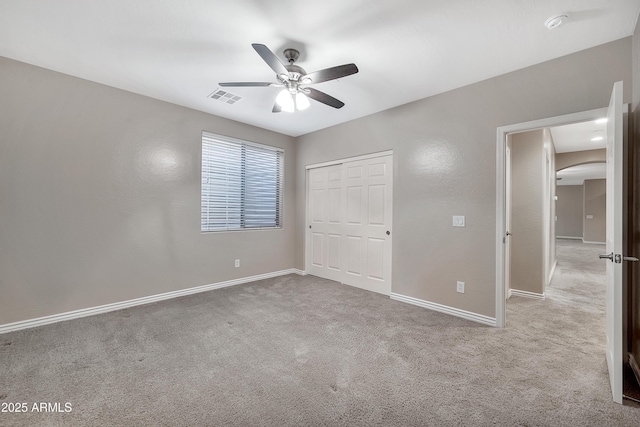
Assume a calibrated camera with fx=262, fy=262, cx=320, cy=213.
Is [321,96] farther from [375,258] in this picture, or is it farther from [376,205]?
[375,258]

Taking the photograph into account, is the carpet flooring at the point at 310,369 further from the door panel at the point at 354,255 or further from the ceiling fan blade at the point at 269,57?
the ceiling fan blade at the point at 269,57

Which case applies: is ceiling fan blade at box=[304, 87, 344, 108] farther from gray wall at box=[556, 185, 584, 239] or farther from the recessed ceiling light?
gray wall at box=[556, 185, 584, 239]

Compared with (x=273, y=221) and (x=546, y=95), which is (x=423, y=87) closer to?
(x=546, y=95)

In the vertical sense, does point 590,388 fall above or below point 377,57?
below

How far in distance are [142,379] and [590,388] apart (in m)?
3.18

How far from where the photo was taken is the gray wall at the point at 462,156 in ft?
7.86

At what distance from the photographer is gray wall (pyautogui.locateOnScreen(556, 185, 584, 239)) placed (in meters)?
A: 10.9

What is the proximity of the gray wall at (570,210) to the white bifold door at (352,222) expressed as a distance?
11.9m

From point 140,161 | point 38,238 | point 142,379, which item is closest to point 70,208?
point 38,238

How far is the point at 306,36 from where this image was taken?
2230 mm

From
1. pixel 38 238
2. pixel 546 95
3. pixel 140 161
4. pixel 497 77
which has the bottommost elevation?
pixel 38 238

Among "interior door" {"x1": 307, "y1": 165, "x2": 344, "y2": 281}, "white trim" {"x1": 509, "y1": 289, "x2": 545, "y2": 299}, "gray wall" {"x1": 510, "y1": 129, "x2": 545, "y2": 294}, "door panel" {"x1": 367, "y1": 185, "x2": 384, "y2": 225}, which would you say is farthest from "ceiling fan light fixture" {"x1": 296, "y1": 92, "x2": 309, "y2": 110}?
"white trim" {"x1": 509, "y1": 289, "x2": 545, "y2": 299}

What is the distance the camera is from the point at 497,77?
2828 mm

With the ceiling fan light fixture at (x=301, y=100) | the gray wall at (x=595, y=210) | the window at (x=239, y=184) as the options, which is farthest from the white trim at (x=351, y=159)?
the gray wall at (x=595, y=210)
